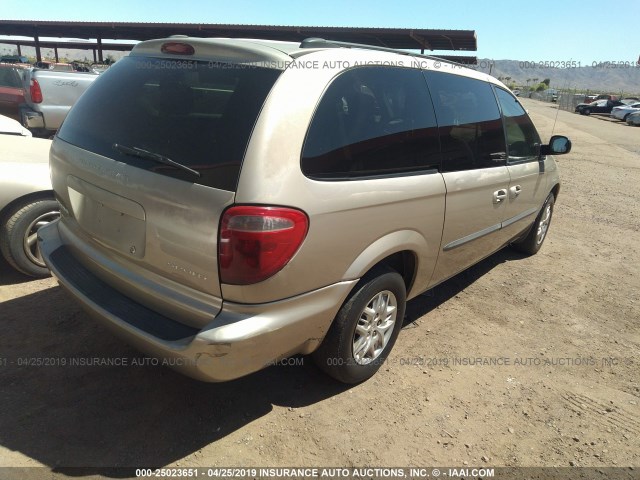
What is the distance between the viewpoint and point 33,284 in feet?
12.3

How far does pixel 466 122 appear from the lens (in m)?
3.18

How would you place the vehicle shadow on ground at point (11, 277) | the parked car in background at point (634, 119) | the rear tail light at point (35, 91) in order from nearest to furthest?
the vehicle shadow on ground at point (11, 277), the rear tail light at point (35, 91), the parked car in background at point (634, 119)

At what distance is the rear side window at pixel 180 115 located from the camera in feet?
6.32

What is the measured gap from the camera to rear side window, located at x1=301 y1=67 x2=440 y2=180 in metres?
2.11

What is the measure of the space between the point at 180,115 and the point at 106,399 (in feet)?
5.38

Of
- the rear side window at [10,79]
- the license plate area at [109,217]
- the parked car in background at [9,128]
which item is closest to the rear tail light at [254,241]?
the license plate area at [109,217]

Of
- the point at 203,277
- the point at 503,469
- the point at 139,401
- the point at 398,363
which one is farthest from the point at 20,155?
the point at 503,469

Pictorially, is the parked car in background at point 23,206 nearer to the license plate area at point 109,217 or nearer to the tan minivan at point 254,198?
the tan minivan at point 254,198

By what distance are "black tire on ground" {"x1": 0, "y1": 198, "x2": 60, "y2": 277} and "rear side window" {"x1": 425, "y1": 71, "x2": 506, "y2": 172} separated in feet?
9.77

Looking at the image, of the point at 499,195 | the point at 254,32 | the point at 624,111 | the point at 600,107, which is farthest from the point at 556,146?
the point at 600,107

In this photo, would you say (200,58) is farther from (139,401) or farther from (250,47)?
(139,401)

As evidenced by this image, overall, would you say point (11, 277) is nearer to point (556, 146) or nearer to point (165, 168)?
point (165, 168)

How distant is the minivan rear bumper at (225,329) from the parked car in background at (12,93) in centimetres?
902

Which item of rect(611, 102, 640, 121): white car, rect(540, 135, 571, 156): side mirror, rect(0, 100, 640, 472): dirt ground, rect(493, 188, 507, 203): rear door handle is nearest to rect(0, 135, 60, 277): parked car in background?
rect(0, 100, 640, 472): dirt ground
